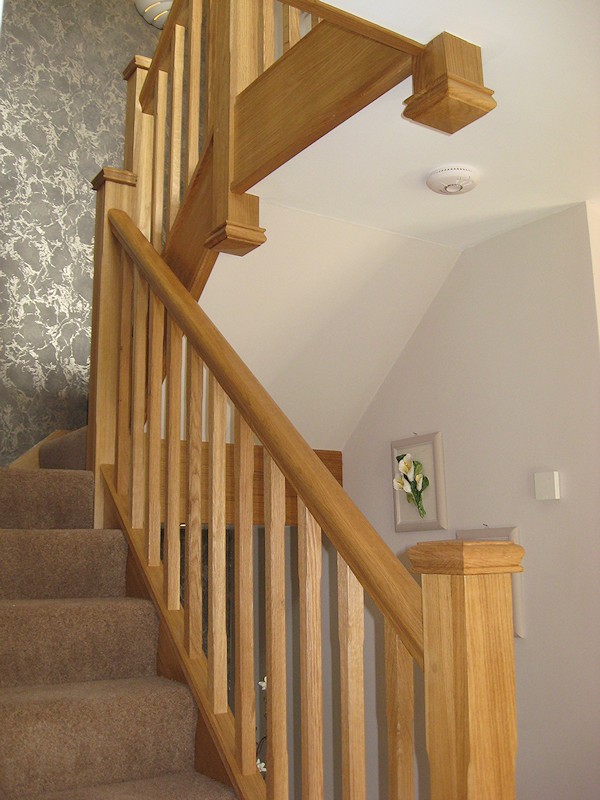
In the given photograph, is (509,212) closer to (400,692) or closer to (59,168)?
(400,692)

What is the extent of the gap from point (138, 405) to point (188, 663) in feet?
2.70

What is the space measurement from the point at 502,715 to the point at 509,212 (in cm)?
188

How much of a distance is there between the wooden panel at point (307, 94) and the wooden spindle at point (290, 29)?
9cm

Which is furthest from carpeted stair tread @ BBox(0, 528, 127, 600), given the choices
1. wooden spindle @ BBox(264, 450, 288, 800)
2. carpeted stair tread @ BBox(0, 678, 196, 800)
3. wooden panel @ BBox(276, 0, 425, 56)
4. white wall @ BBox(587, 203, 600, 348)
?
white wall @ BBox(587, 203, 600, 348)

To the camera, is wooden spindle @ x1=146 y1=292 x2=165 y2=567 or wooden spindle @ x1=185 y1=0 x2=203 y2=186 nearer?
wooden spindle @ x1=146 y1=292 x2=165 y2=567

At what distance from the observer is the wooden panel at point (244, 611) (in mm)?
1778

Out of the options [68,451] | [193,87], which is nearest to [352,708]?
[193,87]

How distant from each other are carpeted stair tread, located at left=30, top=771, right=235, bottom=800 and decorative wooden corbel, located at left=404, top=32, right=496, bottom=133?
1.50 m

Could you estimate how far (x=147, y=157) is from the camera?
296cm

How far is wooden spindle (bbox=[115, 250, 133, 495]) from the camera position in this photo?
2621mm

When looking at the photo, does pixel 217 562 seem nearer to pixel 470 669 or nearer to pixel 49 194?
pixel 470 669

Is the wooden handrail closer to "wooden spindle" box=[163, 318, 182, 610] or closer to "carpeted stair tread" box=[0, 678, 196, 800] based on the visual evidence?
"wooden spindle" box=[163, 318, 182, 610]

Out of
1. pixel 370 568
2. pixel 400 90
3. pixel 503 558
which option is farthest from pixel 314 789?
pixel 400 90

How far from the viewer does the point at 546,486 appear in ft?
8.76
